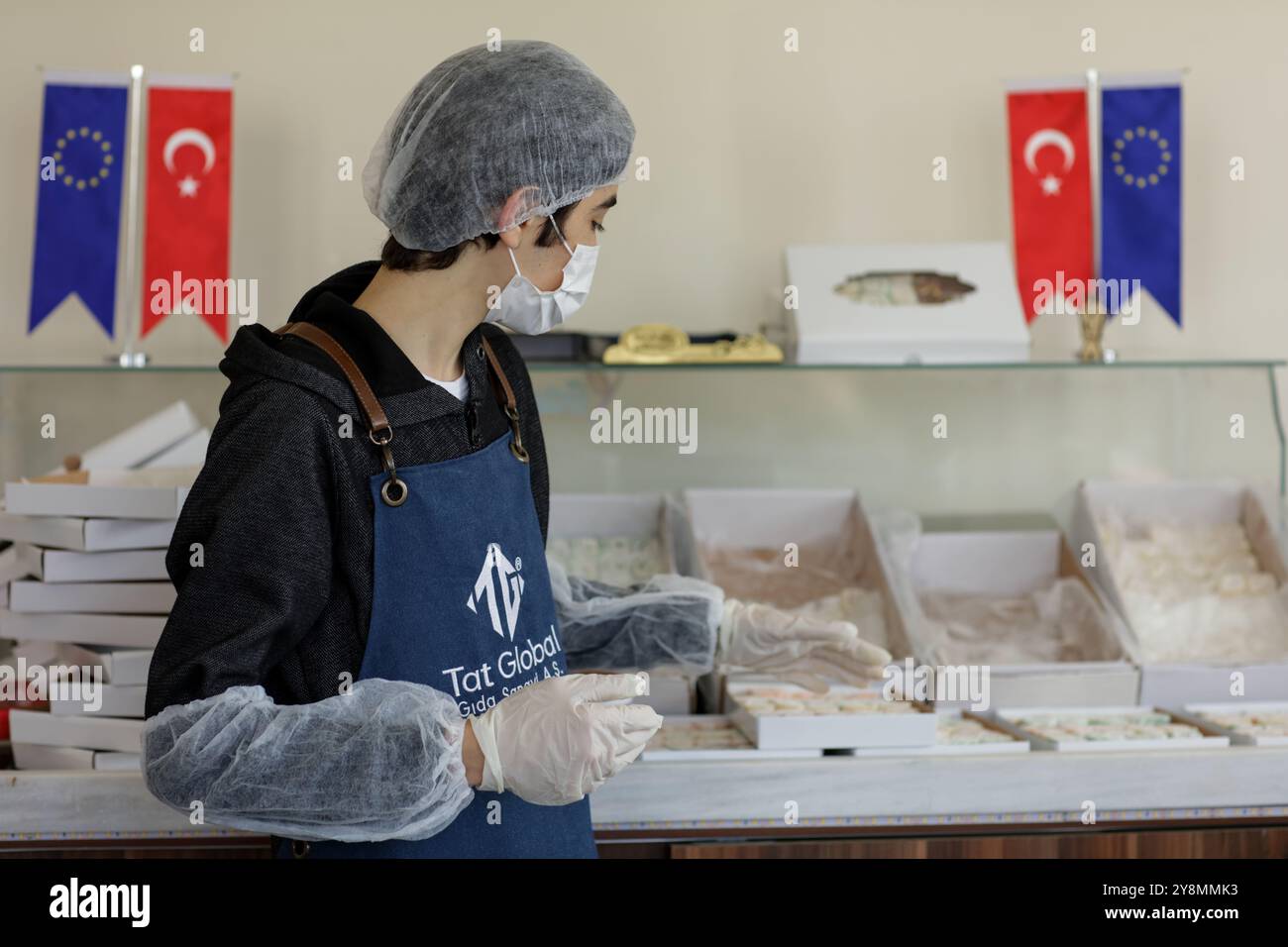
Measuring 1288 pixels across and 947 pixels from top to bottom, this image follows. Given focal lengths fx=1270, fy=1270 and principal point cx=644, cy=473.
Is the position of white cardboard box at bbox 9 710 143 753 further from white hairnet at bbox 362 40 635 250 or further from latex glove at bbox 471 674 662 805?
white hairnet at bbox 362 40 635 250

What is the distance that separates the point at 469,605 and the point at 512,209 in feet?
1.64

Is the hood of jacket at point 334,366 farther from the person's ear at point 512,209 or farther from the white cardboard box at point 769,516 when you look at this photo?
the white cardboard box at point 769,516

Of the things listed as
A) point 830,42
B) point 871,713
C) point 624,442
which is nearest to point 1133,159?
point 830,42

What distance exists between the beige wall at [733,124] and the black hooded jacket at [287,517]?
6.25ft

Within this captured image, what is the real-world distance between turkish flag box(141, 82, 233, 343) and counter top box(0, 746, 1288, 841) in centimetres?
157

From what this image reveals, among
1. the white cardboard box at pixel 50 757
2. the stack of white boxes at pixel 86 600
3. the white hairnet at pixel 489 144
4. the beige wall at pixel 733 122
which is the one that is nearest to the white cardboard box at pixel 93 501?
the stack of white boxes at pixel 86 600

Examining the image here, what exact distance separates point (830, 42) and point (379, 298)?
2219 millimetres

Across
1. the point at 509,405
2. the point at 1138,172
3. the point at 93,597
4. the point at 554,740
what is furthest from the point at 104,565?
the point at 1138,172

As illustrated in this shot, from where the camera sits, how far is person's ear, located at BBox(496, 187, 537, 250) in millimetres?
1559

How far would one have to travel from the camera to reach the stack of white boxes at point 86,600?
2.14m

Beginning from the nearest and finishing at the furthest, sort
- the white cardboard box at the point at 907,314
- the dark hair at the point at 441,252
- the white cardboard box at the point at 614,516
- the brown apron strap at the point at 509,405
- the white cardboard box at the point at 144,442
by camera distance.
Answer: the dark hair at the point at 441,252 < the brown apron strap at the point at 509,405 < the white cardboard box at the point at 144,442 < the white cardboard box at the point at 907,314 < the white cardboard box at the point at 614,516

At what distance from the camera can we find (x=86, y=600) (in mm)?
2205
